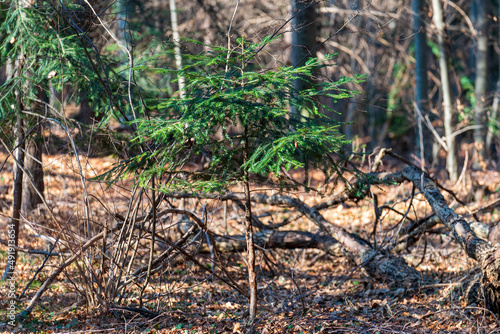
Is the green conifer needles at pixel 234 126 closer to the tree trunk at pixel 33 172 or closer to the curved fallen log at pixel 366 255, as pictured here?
the curved fallen log at pixel 366 255

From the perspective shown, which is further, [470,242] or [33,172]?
[33,172]

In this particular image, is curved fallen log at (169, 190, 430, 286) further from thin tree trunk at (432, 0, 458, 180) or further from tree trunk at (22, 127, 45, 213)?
thin tree trunk at (432, 0, 458, 180)

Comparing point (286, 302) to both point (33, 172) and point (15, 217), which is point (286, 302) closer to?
point (15, 217)

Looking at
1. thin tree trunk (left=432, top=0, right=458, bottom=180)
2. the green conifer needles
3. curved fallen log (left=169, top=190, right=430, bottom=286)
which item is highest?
thin tree trunk (left=432, top=0, right=458, bottom=180)

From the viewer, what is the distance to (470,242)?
4.49 meters

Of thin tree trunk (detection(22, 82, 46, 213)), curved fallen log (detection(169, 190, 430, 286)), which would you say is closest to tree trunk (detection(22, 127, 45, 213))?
thin tree trunk (detection(22, 82, 46, 213))

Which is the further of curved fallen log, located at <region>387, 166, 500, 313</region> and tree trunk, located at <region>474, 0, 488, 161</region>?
tree trunk, located at <region>474, 0, 488, 161</region>

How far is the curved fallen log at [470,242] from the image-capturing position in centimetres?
411

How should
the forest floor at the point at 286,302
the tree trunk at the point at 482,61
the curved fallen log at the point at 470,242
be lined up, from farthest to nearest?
the tree trunk at the point at 482,61 < the forest floor at the point at 286,302 < the curved fallen log at the point at 470,242

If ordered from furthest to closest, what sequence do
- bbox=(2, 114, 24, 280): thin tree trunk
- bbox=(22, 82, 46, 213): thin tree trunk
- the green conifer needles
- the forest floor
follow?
bbox=(22, 82, 46, 213): thin tree trunk
bbox=(2, 114, 24, 280): thin tree trunk
the forest floor
the green conifer needles

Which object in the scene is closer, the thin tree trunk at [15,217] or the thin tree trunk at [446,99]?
the thin tree trunk at [15,217]

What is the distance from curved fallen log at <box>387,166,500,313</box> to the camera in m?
4.11

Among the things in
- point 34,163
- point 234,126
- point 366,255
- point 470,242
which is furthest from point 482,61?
point 34,163

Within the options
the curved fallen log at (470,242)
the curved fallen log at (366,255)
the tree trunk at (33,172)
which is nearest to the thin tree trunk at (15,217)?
the tree trunk at (33,172)
